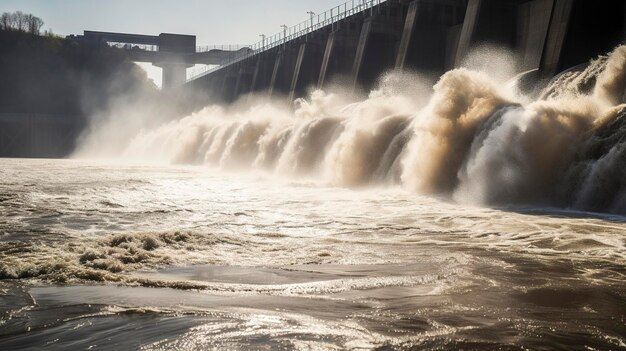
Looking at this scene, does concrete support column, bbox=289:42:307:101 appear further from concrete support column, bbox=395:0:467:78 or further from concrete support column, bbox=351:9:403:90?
concrete support column, bbox=395:0:467:78

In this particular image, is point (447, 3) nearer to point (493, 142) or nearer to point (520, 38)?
point (520, 38)

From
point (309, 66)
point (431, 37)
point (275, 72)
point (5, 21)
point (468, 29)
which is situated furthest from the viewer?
point (5, 21)

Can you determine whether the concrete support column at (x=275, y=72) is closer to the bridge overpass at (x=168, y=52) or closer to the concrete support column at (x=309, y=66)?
the concrete support column at (x=309, y=66)

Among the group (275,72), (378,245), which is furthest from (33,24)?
(378,245)

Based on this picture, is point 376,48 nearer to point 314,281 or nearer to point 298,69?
point 298,69

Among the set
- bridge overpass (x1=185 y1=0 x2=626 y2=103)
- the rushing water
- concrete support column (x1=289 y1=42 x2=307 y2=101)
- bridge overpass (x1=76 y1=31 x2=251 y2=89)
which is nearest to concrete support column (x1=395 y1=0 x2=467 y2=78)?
bridge overpass (x1=185 y1=0 x2=626 y2=103)

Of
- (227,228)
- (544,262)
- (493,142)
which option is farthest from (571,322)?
(493,142)
